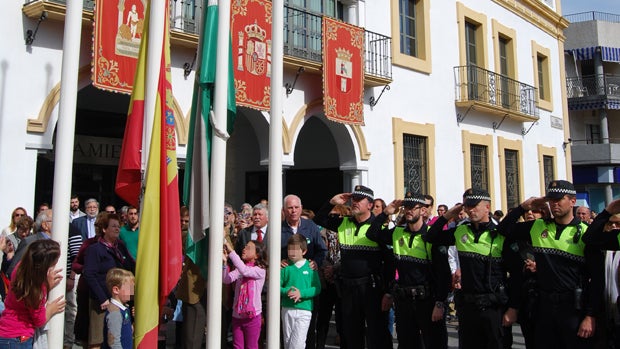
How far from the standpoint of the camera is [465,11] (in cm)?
1590

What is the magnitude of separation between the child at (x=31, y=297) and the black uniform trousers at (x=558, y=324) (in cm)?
369

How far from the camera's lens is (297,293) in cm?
564

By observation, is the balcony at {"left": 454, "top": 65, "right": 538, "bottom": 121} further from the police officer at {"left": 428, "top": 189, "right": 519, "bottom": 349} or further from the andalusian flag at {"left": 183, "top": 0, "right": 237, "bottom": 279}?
the andalusian flag at {"left": 183, "top": 0, "right": 237, "bottom": 279}

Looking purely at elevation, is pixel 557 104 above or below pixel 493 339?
above

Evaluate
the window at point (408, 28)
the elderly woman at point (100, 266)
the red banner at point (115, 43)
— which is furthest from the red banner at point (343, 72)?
the elderly woman at point (100, 266)

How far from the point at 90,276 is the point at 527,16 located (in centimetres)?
1716

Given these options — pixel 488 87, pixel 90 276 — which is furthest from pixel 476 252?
pixel 488 87

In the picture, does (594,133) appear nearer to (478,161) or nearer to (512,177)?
(512,177)

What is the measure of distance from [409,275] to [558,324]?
4.48 feet

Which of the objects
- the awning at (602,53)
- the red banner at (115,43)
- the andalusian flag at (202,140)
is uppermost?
the awning at (602,53)

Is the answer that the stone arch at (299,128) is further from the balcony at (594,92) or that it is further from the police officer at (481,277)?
the balcony at (594,92)

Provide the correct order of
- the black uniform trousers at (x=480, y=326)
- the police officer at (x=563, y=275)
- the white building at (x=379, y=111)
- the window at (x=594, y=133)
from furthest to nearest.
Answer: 1. the window at (x=594, y=133)
2. the white building at (x=379, y=111)
3. the black uniform trousers at (x=480, y=326)
4. the police officer at (x=563, y=275)

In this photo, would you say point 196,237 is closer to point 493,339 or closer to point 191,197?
point 191,197

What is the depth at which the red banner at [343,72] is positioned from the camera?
452 inches
